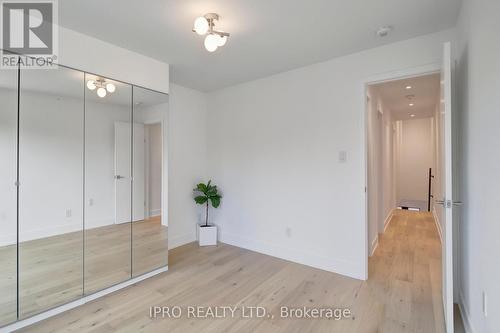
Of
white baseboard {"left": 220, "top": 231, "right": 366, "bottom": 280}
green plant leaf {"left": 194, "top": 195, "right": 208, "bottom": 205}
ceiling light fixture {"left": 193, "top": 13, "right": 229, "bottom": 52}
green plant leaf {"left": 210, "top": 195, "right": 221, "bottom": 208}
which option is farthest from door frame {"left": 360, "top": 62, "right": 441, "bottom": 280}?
green plant leaf {"left": 194, "top": 195, "right": 208, "bottom": 205}

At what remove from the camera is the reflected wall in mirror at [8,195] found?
78.4 inches

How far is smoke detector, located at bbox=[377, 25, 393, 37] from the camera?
2243mm

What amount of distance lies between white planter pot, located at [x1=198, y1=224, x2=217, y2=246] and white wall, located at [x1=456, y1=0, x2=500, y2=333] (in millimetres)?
3043

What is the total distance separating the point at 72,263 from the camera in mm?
2422

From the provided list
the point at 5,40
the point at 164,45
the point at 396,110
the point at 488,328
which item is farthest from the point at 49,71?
the point at 396,110

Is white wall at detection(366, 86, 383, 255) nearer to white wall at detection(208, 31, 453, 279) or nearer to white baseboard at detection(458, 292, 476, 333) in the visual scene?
white wall at detection(208, 31, 453, 279)

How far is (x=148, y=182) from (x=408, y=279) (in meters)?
3.24

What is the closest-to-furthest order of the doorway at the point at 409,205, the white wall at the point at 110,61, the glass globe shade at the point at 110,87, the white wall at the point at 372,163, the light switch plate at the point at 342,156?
the white wall at the point at 110,61, the doorway at the point at 409,205, the glass globe shade at the point at 110,87, the light switch plate at the point at 342,156, the white wall at the point at 372,163

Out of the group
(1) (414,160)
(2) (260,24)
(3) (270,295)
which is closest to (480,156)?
(2) (260,24)

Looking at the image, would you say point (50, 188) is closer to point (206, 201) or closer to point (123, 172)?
point (123, 172)

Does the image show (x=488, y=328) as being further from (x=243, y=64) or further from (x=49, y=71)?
(x=49, y=71)

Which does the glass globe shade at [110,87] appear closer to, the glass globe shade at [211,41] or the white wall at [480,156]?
the glass globe shade at [211,41]

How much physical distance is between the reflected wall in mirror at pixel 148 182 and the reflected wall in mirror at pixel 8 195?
101 cm

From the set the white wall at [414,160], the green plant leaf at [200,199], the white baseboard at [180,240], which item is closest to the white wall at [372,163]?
the green plant leaf at [200,199]
